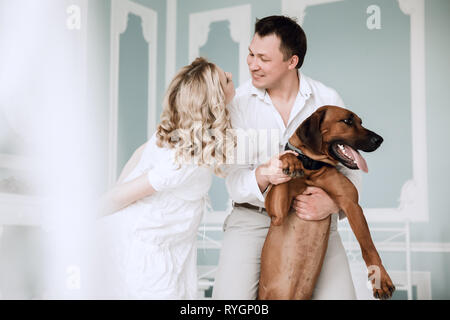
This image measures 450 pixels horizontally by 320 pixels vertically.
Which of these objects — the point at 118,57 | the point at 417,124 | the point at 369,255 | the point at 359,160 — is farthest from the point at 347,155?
the point at 118,57

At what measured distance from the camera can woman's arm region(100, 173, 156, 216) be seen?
1.40 meters

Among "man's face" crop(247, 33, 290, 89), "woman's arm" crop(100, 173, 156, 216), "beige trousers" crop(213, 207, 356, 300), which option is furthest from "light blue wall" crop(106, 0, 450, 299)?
"woman's arm" crop(100, 173, 156, 216)

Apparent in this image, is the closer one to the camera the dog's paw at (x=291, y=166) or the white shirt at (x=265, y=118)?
the dog's paw at (x=291, y=166)

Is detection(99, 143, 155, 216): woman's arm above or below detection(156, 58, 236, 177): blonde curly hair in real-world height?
below

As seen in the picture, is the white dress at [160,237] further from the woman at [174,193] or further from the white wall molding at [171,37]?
the white wall molding at [171,37]

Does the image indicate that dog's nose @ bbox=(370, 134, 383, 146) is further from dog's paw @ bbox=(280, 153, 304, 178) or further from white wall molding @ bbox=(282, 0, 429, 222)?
white wall molding @ bbox=(282, 0, 429, 222)

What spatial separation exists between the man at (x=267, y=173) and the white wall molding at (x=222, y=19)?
0.67 m

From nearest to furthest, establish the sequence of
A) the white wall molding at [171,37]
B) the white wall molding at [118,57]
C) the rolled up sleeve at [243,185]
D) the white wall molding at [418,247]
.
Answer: the rolled up sleeve at [243,185]
the white wall molding at [418,247]
the white wall molding at [118,57]
the white wall molding at [171,37]

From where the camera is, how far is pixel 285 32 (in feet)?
4.61

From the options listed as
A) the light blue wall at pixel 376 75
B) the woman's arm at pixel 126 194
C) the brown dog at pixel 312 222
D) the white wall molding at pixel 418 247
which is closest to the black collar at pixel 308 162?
the brown dog at pixel 312 222

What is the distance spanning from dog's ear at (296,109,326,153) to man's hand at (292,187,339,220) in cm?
11

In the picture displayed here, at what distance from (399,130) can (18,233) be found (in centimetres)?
127

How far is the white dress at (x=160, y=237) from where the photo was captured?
1372 millimetres
